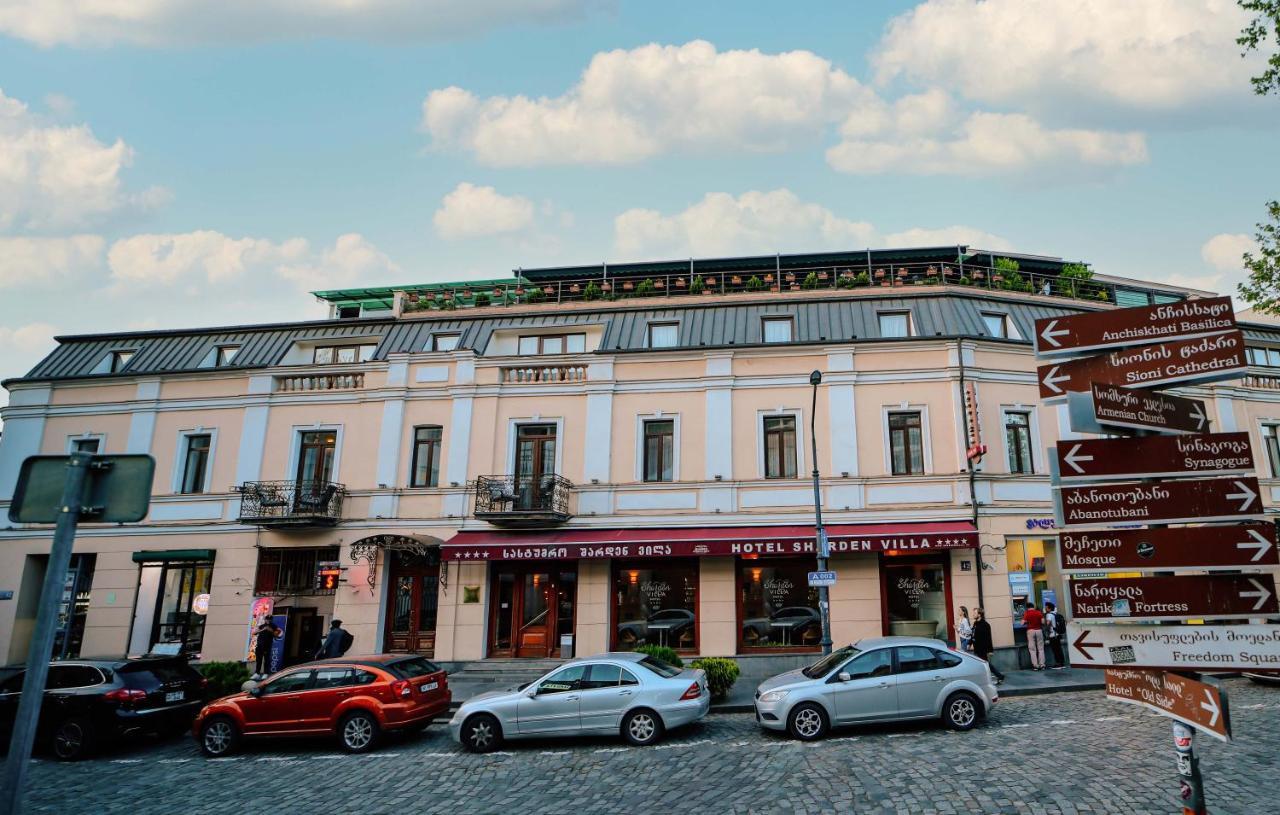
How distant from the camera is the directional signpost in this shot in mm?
4883

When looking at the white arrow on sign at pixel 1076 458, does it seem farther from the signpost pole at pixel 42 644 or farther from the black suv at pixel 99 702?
the black suv at pixel 99 702

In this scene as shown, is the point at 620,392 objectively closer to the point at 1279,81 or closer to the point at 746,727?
the point at 746,727

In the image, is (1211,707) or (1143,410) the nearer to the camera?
(1211,707)

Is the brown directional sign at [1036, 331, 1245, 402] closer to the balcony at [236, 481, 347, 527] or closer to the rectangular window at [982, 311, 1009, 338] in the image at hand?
the rectangular window at [982, 311, 1009, 338]

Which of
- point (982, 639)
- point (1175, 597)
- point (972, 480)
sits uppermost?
point (972, 480)

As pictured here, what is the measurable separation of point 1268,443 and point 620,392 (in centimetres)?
2024

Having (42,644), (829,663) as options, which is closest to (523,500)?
(829,663)

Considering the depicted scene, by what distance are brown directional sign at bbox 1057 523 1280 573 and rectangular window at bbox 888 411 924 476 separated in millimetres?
14804

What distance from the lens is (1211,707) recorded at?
15.4 feet

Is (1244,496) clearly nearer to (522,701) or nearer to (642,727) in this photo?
(642,727)

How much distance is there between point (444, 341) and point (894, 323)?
14.4 metres

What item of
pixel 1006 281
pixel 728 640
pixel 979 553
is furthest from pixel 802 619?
pixel 1006 281

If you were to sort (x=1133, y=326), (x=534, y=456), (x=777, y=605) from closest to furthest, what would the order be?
(x=1133, y=326) < (x=777, y=605) < (x=534, y=456)

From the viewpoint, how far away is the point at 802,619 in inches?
764
